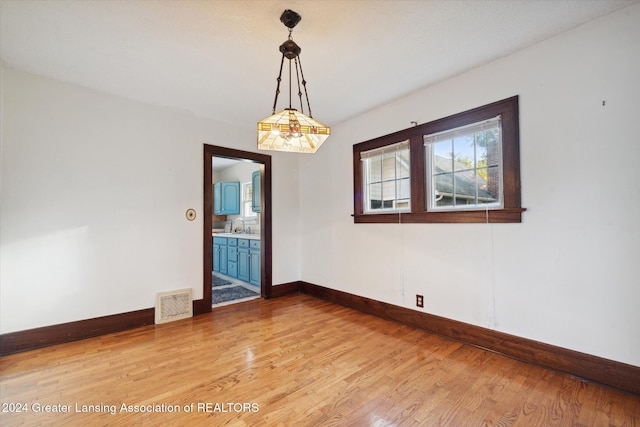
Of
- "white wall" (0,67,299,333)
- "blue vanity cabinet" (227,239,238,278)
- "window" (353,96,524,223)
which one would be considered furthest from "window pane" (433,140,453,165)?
"blue vanity cabinet" (227,239,238,278)

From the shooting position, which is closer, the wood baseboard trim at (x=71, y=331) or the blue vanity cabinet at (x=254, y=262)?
the wood baseboard trim at (x=71, y=331)

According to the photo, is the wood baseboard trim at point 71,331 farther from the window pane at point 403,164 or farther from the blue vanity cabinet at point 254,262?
the window pane at point 403,164

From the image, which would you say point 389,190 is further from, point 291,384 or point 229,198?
point 229,198

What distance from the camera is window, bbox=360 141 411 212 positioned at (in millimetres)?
3051

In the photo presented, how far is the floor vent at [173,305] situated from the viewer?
3053 mm

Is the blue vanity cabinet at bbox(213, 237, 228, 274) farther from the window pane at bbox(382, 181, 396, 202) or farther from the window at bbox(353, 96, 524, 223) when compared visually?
the window pane at bbox(382, 181, 396, 202)

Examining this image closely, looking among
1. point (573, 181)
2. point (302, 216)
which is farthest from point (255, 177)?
point (573, 181)

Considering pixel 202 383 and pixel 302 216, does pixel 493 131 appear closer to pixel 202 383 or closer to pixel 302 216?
pixel 302 216

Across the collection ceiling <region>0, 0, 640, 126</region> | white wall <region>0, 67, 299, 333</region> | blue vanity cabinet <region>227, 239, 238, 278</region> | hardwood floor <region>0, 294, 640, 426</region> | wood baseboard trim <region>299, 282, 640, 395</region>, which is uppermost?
ceiling <region>0, 0, 640, 126</region>

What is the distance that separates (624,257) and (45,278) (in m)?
4.67

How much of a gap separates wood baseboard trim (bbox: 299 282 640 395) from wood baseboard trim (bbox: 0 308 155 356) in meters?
2.67

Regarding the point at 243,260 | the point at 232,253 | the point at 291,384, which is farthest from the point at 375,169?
the point at 232,253

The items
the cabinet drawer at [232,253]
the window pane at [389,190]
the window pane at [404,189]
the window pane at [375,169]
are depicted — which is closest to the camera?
the window pane at [404,189]

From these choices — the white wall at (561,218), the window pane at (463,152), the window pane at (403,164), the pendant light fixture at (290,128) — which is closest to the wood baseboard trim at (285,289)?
the white wall at (561,218)
